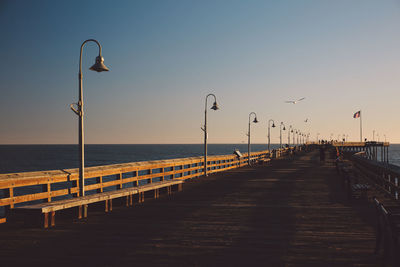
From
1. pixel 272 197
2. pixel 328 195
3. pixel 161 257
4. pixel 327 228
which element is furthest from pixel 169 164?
pixel 161 257

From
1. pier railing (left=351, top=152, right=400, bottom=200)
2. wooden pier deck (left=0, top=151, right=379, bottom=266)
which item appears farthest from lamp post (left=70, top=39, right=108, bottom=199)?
pier railing (left=351, top=152, right=400, bottom=200)

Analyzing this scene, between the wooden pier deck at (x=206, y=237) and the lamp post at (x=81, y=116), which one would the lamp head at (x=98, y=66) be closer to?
the lamp post at (x=81, y=116)

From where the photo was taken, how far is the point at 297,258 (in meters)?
6.08

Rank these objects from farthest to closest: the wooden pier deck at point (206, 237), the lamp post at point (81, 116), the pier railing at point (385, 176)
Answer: the pier railing at point (385, 176) → the lamp post at point (81, 116) → the wooden pier deck at point (206, 237)

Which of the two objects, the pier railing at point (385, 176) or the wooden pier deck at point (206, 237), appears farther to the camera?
the pier railing at point (385, 176)

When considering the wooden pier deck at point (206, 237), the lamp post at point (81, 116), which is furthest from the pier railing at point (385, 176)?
the lamp post at point (81, 116)

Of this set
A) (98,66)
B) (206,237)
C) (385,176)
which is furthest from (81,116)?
(385,176)

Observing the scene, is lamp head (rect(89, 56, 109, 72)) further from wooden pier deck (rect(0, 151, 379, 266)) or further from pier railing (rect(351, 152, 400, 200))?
pier railing (rect(351, 152, 400, 200))

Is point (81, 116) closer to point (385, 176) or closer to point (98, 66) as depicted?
point (98, 66)

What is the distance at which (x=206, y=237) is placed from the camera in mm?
7520

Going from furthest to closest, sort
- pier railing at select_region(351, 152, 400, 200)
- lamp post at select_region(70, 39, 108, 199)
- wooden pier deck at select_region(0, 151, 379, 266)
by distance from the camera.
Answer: pier railing at select_region(351, 152, 400, 200) < lamp post at select_region(70, 39, 108, 199) < wooden pier deck at select_region(0, 151, 379, 266)

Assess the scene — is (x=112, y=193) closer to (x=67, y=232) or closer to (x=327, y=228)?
(x=67, y=232)

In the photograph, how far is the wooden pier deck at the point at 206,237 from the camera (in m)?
6.04

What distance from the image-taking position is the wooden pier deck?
6043mm
